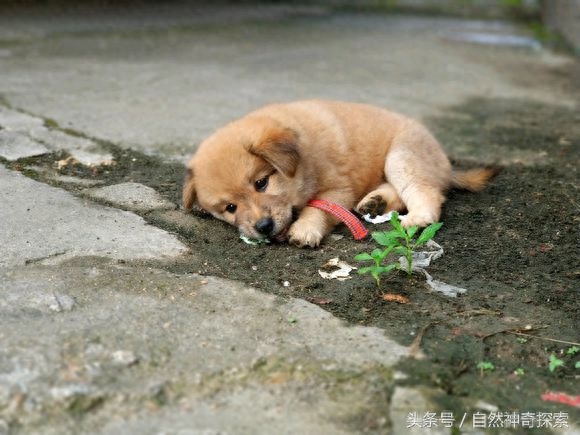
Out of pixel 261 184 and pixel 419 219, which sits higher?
pixel 261 184

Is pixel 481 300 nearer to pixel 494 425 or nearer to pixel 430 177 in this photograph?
pixel 494 425

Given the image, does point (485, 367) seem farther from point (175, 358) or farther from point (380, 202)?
point (380, 202)

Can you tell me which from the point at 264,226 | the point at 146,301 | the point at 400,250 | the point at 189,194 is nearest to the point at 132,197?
the point at 189,194

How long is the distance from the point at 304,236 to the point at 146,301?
1.02m

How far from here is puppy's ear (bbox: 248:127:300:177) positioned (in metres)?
3.68

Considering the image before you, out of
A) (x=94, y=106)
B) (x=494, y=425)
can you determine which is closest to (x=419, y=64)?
(x=94, y=106)

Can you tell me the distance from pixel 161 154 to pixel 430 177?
→ 166 cm

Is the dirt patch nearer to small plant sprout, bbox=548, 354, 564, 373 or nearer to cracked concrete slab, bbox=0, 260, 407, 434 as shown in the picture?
small plant sprout, bbox=548, 354, 564, 373

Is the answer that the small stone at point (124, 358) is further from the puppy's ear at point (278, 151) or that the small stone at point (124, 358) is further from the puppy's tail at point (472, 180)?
the puppy's tail at point (472, 180)

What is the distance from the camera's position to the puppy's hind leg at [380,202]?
3.95 meters

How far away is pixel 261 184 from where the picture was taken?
147 inches

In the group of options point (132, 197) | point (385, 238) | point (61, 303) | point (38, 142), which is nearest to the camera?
point (61, 303)

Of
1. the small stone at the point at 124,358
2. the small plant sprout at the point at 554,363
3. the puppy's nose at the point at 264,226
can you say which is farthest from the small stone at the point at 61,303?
the small plant sprout at the point at 554,363

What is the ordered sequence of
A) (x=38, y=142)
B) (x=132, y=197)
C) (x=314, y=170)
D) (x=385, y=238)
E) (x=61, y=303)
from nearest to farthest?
(x=61, y=303) < (x=385, y=238) < (x=132, y=197) < (x=314, y=170) < (x=38, y=142)
